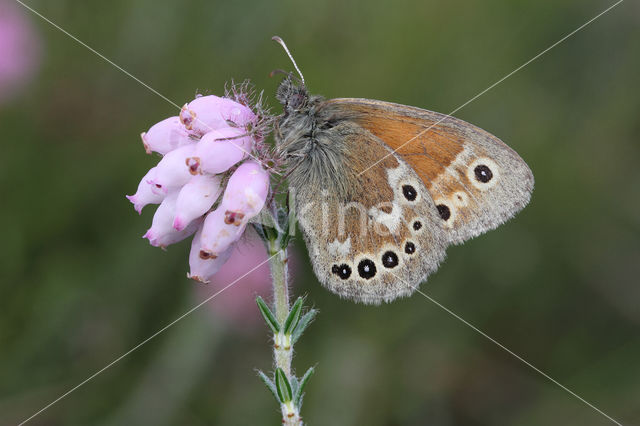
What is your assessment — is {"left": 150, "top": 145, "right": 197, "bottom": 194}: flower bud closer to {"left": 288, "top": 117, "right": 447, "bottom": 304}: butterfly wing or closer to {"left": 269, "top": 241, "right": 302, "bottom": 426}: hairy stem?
{"left": 269, "top": 241, "right": 302, "bottom": 426}: hairy stem

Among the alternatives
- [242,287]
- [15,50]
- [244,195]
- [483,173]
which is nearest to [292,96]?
[244,195]

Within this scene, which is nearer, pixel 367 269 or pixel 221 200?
pixel 221 200

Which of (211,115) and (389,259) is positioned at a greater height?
(211,115)

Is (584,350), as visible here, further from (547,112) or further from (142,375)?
(142,375)

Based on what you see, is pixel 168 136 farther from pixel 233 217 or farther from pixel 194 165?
pixel 233 217

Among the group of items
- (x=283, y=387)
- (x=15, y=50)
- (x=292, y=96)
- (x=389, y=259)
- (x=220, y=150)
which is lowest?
(x=283, y=387)

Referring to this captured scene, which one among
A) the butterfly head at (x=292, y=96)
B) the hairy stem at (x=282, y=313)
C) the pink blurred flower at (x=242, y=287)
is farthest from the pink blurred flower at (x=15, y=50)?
the hairy stem at (x=282, y=313)
